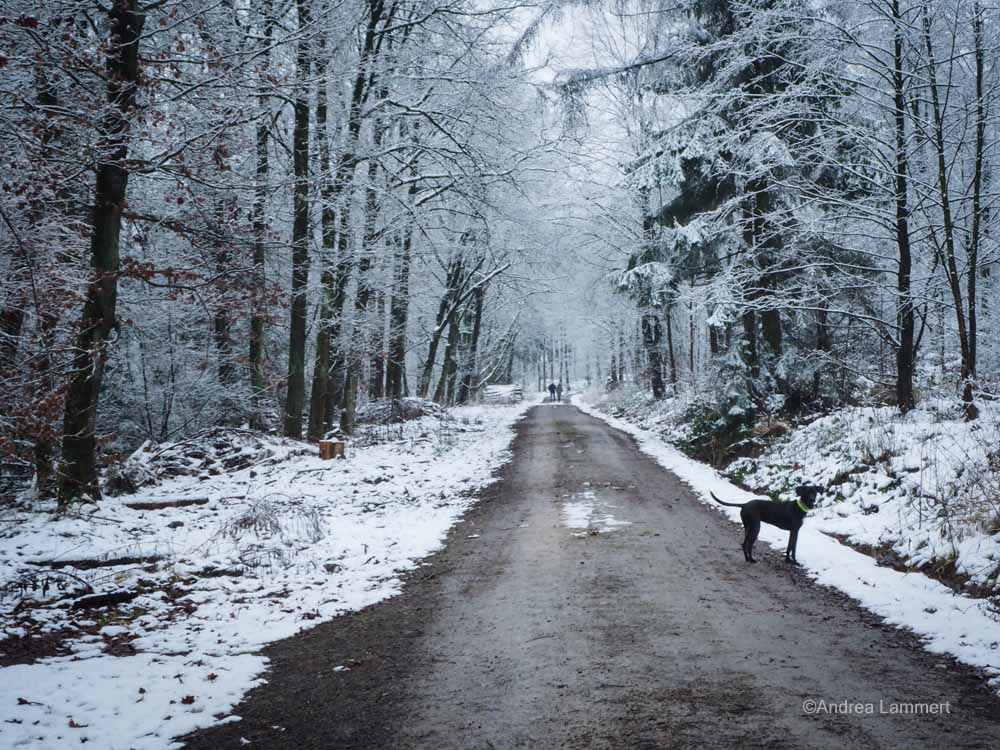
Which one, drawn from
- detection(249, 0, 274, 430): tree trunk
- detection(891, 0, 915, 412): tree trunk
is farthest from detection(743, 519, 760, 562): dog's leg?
→ detection(249, 0, 274, 430): tree trunk

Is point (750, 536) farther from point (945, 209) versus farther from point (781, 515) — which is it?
point (945, 209)

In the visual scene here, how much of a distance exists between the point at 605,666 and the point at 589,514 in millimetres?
5424

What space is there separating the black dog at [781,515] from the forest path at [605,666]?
10.4 inches

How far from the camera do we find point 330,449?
13.7m

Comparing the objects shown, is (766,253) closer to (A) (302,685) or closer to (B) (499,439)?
(B) (499,439)

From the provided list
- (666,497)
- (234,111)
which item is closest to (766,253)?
(666,497)

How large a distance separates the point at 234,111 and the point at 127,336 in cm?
803

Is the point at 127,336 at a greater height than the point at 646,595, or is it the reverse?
the point at 127,336

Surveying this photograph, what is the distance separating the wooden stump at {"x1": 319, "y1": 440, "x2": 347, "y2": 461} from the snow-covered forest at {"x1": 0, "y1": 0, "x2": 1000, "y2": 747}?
60 centimetres

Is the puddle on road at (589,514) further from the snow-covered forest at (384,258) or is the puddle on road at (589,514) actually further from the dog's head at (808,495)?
the dog's head at (808,495)

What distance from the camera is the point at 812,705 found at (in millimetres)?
3744

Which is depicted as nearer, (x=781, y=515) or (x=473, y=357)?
(x=781, y=515)

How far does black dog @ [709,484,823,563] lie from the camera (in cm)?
712

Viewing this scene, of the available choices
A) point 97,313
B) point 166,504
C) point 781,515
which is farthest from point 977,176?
point 166,504
